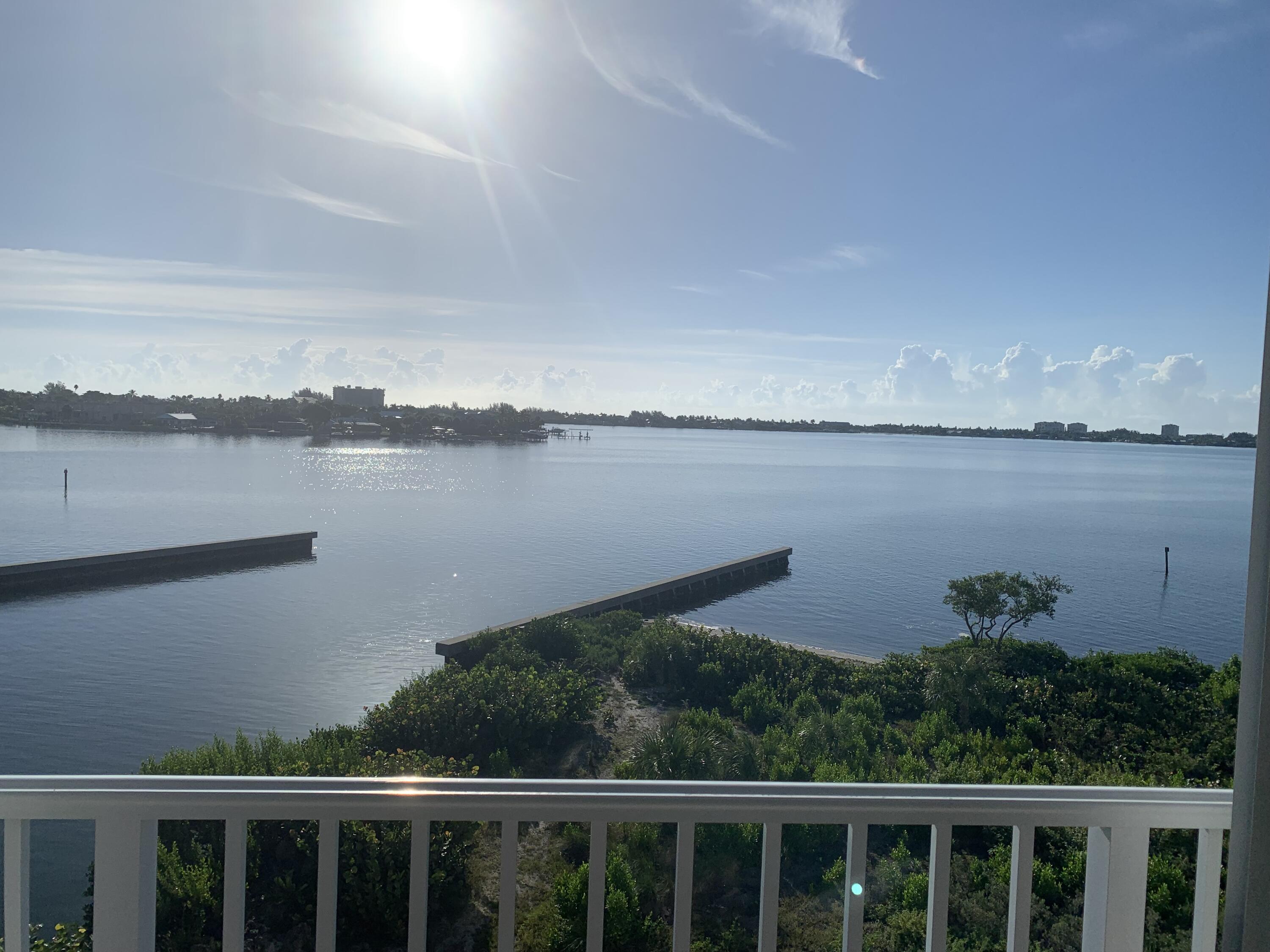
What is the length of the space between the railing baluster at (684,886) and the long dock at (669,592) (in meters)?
7.42

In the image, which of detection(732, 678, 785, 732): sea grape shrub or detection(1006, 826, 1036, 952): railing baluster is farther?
detection(732, 678, 785, 732): sea grape shrub

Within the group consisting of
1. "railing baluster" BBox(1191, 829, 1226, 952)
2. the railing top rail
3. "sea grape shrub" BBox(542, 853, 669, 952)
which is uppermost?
the railing top rail

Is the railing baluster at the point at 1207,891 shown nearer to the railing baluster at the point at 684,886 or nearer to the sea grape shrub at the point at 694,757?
the railing baluster at the point at 684,886

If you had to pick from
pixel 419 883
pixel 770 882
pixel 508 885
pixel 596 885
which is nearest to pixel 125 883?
pixel 419 883

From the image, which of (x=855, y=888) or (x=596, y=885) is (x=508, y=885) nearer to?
(x=596, y=885)

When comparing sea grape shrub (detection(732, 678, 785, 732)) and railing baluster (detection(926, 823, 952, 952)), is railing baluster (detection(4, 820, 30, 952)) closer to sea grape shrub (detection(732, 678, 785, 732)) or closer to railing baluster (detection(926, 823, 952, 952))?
railing baluster (detection(926, 823, 952, 952))

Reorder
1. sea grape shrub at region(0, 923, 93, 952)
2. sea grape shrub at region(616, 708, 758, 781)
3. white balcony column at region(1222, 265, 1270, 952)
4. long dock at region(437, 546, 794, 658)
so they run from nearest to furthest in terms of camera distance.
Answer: white balcony column at region(1222, 265, 1270, 952), sea grape shrub at region(0, 923, 93, 952), sea grape shrub at region(616, 708, 758, 781), long dock at region(437, 546, 794, 658)

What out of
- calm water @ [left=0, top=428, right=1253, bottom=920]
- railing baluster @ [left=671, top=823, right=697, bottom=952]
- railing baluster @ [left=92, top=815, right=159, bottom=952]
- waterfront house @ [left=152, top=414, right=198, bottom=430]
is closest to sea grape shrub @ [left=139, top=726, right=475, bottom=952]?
calm water @ [left=0, top=428, right=1253, bottom=920]

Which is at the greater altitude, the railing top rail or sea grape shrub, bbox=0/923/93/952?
the railing top rail

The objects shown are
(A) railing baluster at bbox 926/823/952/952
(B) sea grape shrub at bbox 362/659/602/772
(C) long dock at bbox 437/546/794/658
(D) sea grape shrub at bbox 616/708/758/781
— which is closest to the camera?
(A) railing baluster at bbox 926/823/952/952

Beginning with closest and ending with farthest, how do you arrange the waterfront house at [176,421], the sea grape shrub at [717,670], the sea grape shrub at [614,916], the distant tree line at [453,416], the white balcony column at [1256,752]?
the white balcony column at [1256,752]
the sea grape shrub at [614,916]
the sea grape shrub at [717,670]
the distant tree line at [453,416]
the waterfront house at [176,421]

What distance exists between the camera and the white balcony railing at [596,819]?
112 centimetres

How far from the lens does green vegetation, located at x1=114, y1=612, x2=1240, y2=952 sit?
3078mm

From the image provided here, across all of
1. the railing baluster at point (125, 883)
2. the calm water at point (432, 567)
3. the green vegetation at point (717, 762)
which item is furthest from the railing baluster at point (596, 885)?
the green vegetation at point (717, 762)
